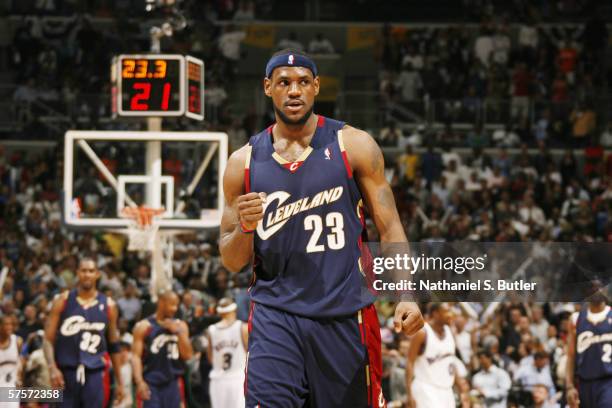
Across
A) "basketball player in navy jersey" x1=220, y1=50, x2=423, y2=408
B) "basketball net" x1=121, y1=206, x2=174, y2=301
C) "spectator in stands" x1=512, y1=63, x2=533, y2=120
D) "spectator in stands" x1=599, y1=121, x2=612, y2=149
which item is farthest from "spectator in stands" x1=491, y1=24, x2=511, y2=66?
"basketball player in navy jersey" x1=220, y1=50, x2=423, y2=408

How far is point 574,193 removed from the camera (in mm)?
20297

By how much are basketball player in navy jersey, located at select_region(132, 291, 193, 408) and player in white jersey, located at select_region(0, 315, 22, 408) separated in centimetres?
132

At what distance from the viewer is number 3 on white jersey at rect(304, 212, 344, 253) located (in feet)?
17.9

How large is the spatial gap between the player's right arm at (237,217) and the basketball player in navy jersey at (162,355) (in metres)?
6.28

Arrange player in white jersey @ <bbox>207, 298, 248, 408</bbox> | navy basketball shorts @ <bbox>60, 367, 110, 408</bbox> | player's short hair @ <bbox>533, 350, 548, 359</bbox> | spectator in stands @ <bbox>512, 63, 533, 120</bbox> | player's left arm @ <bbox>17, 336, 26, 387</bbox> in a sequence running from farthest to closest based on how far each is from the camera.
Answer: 1. spectator in stands @ <bbox>512, 63, 533, 120</bbox>
2. player's short hair @ <bbox>533, 350, 548, 359</bbox>
3. player in white jersey @ <bbox>207, 298, 248, 408</bbox>
4. player's left arm @ <bbox>17, 336, 26, 387</bbox>
5. navy basketball shorts @ <bbox>60, 367, 110, 408</bbox>

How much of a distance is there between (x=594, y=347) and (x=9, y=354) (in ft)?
19.8

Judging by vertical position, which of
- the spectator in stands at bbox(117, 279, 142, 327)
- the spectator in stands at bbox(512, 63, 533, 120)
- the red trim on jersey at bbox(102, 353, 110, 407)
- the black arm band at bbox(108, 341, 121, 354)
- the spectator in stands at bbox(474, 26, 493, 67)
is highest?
the spectator in stands at bbox(474, 26, 493, 67)

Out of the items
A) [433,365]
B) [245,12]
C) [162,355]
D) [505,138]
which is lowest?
[433,365]

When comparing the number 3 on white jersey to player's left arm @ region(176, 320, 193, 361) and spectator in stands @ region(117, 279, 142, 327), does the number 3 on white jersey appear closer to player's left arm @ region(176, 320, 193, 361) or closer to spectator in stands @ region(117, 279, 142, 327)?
player's left arm @ region(176, 320, 193, 361)

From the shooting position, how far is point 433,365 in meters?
11.2

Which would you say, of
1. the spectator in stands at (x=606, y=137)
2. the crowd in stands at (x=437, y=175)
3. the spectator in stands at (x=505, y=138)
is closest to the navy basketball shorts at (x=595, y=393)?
the crowd in stands at (x=437, y=175)

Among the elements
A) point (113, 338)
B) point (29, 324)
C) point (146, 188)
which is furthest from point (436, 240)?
point (113, 338)

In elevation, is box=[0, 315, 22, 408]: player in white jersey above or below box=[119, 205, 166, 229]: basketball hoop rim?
below

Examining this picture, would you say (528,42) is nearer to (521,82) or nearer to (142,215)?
(521,82)
